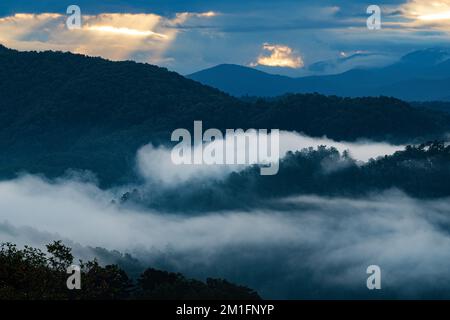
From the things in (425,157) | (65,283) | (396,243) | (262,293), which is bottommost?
(65,283)

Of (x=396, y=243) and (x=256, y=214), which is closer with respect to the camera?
(x=396, y=243)

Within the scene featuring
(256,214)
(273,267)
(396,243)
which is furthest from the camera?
(256,214)

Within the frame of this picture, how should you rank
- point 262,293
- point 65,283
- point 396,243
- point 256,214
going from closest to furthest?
point 65,283 → point 262,293 → point 396,243 → point 256,214

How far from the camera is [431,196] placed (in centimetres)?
16262

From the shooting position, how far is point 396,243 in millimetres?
155750

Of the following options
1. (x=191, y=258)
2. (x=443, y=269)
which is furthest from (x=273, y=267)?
(x=443, y=269)

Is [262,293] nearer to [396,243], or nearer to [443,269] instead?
[443,269]

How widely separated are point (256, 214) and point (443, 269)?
40.2 m
